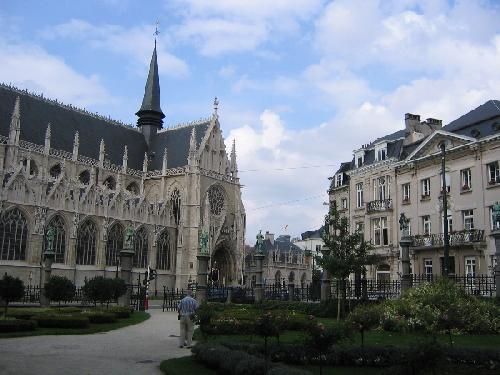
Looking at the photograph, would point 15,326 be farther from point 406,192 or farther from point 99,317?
point 406,192

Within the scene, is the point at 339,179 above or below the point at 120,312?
above

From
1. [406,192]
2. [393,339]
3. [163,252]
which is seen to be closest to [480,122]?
[406,192]

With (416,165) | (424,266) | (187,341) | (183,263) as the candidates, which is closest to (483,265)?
(424,266)

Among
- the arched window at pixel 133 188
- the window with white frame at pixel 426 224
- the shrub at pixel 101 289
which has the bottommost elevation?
the shrub at pixel 101 289

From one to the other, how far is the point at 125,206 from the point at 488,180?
34354 mm

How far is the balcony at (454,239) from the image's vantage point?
33156 mm

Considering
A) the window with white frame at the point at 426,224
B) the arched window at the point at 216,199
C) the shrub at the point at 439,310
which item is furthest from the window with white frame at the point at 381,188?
the arched window at the point at 216,199

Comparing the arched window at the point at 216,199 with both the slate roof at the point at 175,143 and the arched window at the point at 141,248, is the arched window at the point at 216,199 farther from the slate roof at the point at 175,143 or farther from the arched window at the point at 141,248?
the arched window at the point at 141,248

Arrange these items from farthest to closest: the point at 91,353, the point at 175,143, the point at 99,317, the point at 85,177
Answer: the point at 175,143 → the point at 85,177 → the point at 99,317 → the point at 91,353

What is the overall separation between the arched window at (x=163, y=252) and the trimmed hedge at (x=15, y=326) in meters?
38.2

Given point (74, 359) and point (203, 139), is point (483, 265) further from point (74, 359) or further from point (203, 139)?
point (203, 139)

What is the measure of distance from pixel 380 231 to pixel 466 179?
8.41 meters

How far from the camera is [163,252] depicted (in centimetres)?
5797

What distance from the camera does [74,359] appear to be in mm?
12664
